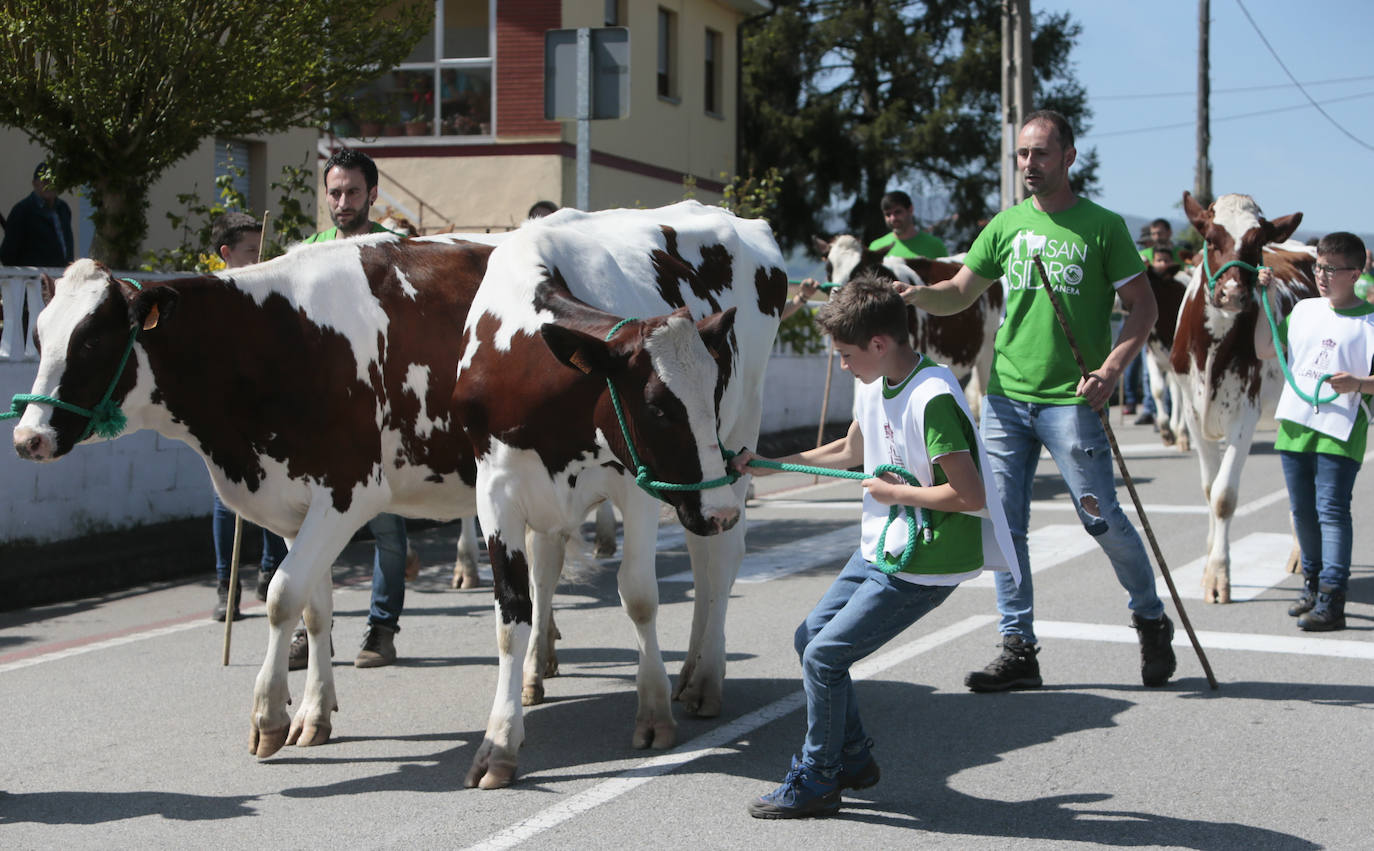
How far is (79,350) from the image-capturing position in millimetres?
5438

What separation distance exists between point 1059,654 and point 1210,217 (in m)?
3.36

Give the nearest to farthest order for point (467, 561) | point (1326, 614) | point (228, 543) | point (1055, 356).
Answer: point (1055, 356) < point (1326, 614) < point (228, 543) < point (467, 561)

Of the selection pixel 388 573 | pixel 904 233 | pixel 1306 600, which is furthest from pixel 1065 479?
pixel 904 233

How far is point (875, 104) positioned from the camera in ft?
132

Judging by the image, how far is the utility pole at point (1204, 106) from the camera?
32625mm

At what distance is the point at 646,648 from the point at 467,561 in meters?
3.94

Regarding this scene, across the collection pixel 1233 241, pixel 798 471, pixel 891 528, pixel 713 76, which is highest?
pixel 713 76

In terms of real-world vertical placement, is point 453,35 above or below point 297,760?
above

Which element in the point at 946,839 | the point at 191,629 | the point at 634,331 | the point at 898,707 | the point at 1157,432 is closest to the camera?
the point at 946,839

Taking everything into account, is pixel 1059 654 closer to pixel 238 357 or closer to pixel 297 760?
pixel 297 760

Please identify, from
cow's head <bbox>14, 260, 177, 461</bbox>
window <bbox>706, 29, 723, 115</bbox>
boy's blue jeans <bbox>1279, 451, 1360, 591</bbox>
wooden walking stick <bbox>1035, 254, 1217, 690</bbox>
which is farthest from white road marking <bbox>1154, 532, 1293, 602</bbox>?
window <bbox>706, 29, 723, 115</bbox>

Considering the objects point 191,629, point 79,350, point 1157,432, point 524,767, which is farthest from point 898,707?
point 1157,432

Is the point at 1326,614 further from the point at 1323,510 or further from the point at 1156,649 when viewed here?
the point at 1156,649

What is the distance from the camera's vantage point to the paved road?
4.83m
